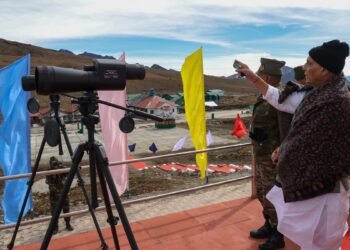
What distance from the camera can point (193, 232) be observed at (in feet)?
13.3

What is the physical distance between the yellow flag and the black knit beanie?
16.3ft

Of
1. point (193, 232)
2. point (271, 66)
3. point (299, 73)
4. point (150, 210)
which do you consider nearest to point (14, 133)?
point (150, 210)

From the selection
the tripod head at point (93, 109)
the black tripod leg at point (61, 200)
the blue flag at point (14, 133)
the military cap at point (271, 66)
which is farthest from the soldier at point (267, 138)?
the blue flag at point (14, 133)

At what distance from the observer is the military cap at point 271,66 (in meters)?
3.31

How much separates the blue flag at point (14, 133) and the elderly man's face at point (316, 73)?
405 centimetres

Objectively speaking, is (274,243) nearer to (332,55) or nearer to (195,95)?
(332,55)

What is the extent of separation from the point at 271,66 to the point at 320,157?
4.60 ft

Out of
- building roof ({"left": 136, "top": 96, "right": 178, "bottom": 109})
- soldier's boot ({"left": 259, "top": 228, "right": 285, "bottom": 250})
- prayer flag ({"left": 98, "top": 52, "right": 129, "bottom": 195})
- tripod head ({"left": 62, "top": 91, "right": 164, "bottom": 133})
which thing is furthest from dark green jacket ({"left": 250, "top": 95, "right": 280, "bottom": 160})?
building roof ({"left": 136, "top": 96, "right": 178, "bottom": 109})

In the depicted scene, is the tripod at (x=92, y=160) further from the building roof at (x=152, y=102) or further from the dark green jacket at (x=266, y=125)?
the building roof at (x=152, y=102)

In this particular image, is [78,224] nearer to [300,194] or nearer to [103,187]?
[103,187]

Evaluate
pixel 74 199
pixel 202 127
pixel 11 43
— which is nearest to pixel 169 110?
pixel 74 199

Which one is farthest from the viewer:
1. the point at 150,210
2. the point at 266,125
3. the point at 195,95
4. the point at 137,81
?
the point at 137,81

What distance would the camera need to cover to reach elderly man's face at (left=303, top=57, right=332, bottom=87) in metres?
2.21

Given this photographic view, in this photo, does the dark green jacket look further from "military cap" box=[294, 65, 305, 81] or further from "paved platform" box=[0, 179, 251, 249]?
"paved platform" box=[0, 179, 251, 249]
